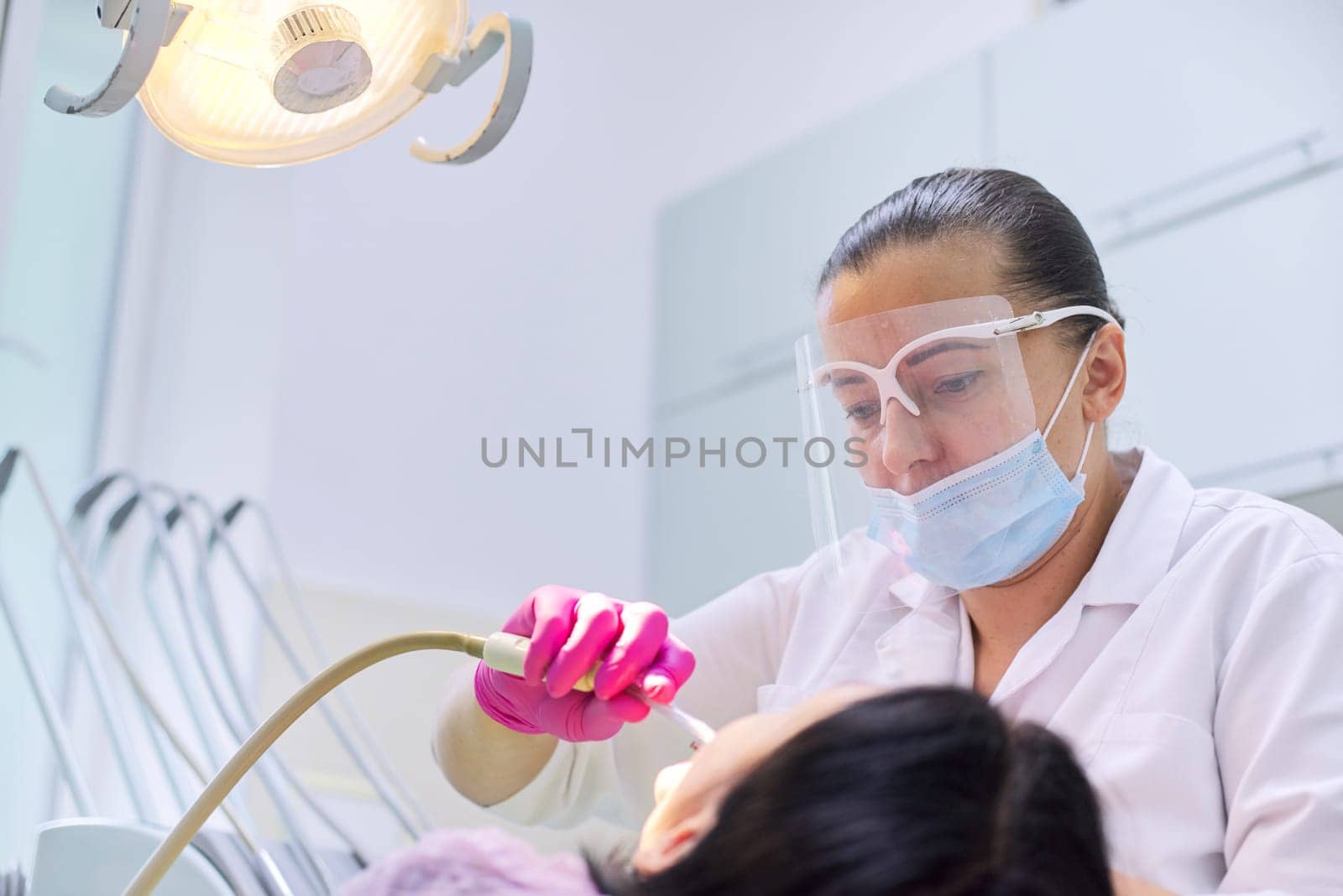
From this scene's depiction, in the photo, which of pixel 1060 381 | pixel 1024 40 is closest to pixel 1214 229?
pixel 1024 40

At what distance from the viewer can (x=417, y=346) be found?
2.79 metres

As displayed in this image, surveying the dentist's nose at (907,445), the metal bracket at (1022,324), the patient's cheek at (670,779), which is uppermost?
the metal bracket at (1022,324)

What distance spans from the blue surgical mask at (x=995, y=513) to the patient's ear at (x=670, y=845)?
60cm

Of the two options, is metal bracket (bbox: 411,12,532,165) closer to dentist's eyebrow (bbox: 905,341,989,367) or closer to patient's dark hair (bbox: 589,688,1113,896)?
dentist's eyebrow (bbox: 905,341,989,367)

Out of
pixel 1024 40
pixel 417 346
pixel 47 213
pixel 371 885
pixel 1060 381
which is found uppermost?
pixel 1024 40

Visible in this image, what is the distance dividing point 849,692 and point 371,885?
0.32m

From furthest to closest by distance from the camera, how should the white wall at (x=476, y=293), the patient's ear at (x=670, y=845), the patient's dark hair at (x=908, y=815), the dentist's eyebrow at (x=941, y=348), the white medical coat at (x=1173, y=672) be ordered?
the white wall at (x=476, y=293), the dentist's eyebrow at (x=941, y=348), the white medical coat at (x=1173, y=672), the patient's ear at (x=670, y=845), the patient's dark hair at (x=908, y=815)

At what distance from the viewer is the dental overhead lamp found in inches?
45.7

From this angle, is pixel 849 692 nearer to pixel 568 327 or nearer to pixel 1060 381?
pixel 1060 381

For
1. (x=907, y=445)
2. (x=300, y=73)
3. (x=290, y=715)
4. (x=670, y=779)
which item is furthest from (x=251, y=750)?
(x=907, y=445)

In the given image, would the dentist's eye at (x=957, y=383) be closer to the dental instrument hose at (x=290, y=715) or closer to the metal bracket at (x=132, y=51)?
the dental instrument hose at (x=290, y=715)

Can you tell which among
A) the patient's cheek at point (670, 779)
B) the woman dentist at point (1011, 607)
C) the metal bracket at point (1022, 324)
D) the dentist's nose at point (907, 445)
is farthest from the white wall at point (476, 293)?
the patient's cheek at point (670, 779)

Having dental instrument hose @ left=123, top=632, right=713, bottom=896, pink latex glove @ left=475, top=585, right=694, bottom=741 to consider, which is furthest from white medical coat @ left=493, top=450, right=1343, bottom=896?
dental instrument hose @ left=123, top=632, right=713, bottom=896

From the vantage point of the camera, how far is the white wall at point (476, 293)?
2.53 m
